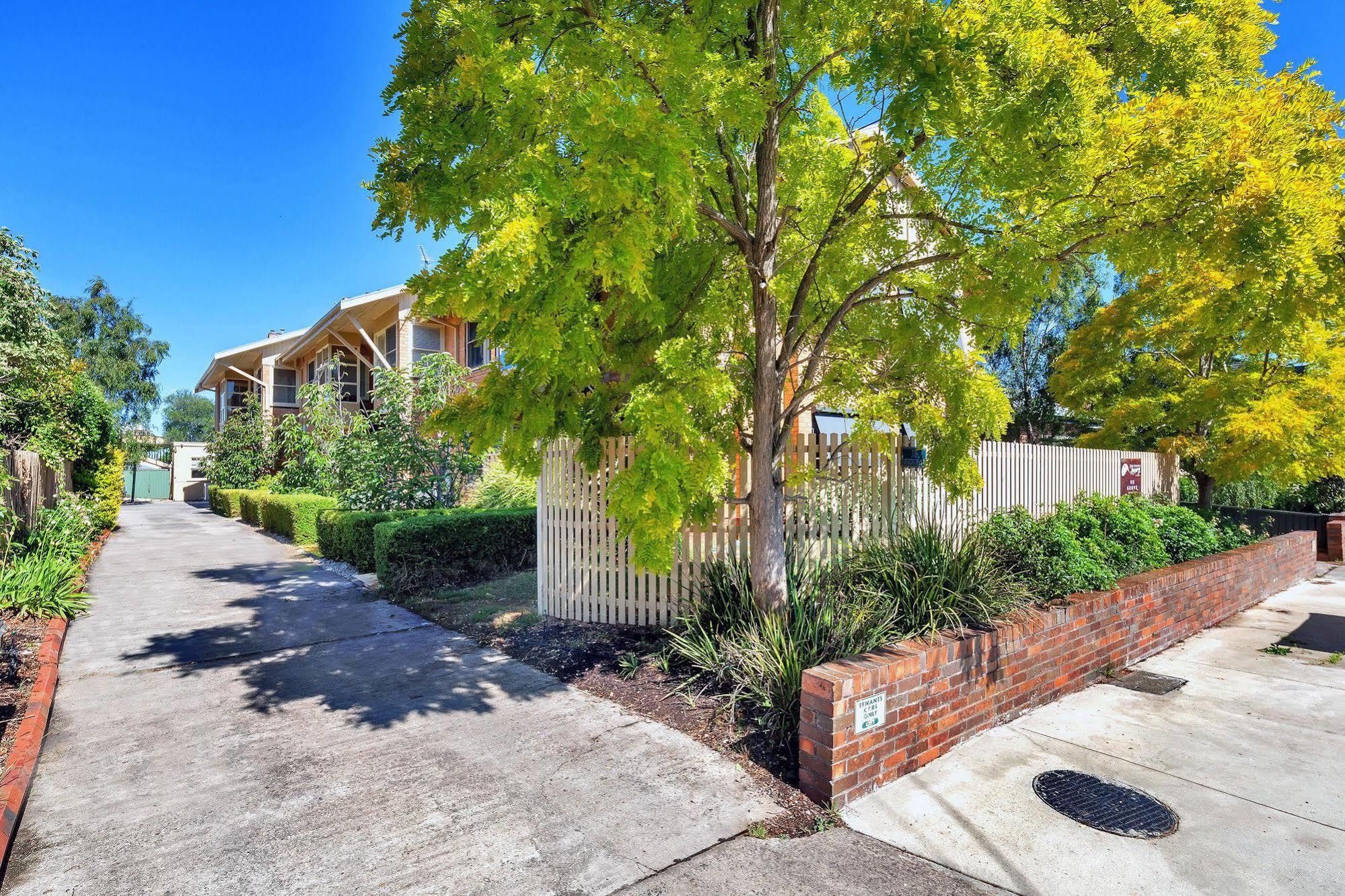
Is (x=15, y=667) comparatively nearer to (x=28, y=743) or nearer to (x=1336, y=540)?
(x=28, y=743)

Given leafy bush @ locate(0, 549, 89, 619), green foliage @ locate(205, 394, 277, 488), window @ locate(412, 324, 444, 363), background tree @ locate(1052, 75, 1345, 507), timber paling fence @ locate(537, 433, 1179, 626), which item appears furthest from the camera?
green foliage @ locate(205, 394, 277, 488)

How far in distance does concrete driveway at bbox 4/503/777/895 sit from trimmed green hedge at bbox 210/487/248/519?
17.7 meters

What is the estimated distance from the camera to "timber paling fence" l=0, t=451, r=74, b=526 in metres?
9.02

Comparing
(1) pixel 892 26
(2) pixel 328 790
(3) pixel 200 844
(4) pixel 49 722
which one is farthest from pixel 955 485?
(4) pixel 49 722

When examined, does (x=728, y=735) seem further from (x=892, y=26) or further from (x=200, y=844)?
(x=892, y=26)

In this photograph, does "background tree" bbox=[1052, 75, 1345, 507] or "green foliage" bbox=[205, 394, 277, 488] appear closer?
"background tree" bbox=[1052, 75, 1345, 507]

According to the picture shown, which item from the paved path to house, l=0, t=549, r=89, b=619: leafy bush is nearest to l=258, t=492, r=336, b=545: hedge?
l=0, t=549, r=89, b=619: leafy bush

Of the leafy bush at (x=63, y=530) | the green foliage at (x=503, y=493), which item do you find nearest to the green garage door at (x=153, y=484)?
the leafy bush at (x=63, y=530)

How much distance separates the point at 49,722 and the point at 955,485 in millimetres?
7274

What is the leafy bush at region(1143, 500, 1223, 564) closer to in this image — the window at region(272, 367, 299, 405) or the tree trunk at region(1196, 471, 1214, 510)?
the tree trunk at region(1196, 471, 1214, 510)

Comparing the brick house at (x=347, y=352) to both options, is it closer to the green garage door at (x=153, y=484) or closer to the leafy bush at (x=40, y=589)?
the leafy bush at (x=40, y=589)

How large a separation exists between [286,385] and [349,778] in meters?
32.8

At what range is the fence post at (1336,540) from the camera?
43.9 ft

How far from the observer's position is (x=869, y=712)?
155 inches
